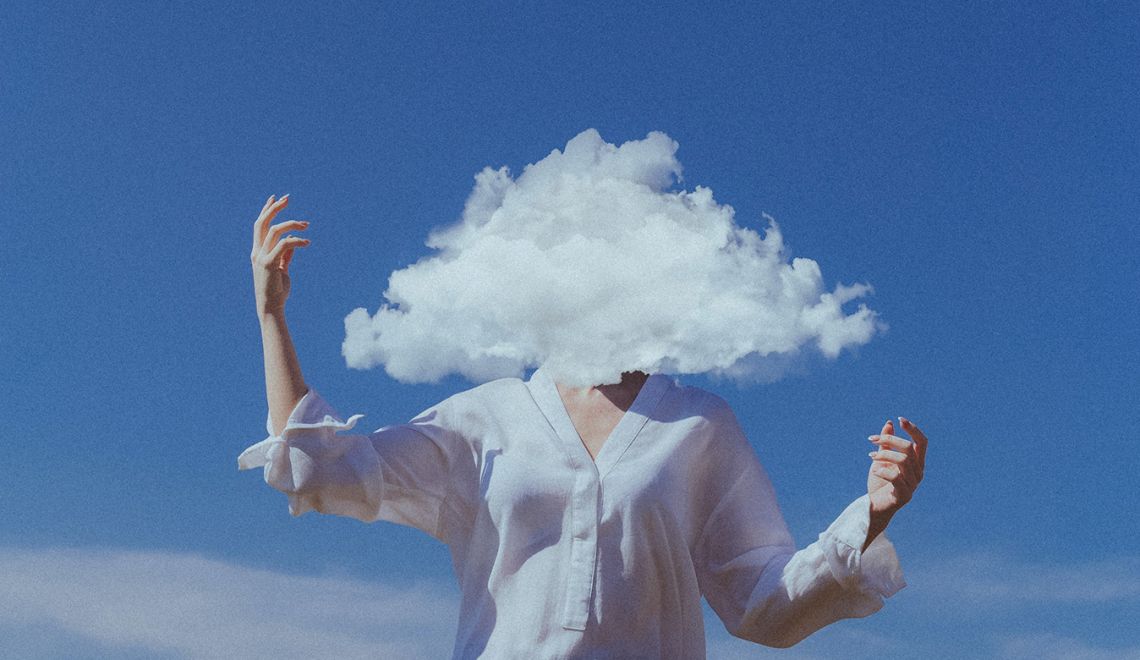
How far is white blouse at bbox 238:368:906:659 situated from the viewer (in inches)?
166

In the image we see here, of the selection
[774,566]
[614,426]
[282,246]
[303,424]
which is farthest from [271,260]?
[774,566]

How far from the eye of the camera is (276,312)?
4312 millimetres

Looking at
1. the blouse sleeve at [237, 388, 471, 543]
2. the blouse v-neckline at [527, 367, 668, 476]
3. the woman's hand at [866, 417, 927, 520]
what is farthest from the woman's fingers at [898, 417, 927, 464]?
the blouse sleeve at [237, 388, 471, 543]

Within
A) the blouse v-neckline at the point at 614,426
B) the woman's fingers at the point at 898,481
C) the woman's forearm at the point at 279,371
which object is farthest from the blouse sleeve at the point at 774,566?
the woman's forearm at the point at 279,371

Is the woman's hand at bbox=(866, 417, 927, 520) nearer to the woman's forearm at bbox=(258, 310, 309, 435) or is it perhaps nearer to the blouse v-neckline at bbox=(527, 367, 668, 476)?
the blouse v-neckline at bbox=(527, 367, 668, 476)

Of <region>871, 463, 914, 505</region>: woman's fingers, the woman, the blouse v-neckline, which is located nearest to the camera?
<region>871, 463, 914, 505</region>: woman's fingers

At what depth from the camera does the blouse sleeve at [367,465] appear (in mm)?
4195

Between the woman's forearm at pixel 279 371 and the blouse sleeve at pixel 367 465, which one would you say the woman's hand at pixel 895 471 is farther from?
the woman's forearm at pixel 279 371

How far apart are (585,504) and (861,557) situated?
95 centimetres

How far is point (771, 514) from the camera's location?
4.72 metres

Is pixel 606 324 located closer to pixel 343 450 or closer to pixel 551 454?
pixel 551 454

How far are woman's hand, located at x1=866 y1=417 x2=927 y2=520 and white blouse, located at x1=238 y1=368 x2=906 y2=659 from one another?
0.07 meters

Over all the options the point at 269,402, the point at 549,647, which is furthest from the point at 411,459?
the point at 549,647

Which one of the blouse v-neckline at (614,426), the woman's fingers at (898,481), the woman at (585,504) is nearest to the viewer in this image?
the woman's fingers at (898,481)
